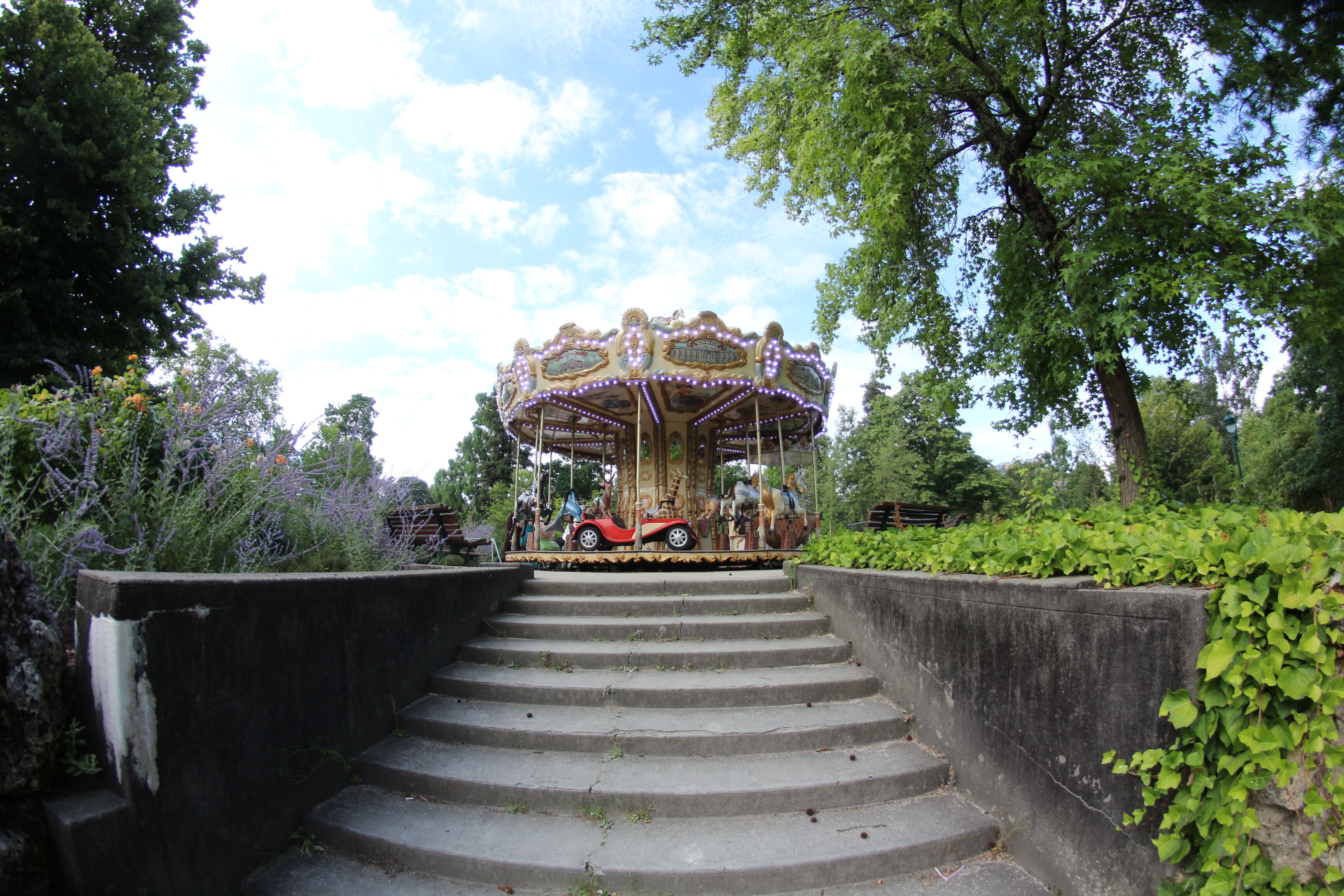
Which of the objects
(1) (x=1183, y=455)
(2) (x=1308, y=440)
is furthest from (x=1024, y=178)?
(1) (x=1183, y=455)

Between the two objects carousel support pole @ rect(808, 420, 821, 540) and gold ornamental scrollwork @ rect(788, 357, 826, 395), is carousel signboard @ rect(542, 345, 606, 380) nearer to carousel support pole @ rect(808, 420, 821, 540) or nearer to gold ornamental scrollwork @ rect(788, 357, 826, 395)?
gold ornamental scrollwork @ rect(788, 357, 826, 395)

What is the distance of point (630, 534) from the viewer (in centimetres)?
1170

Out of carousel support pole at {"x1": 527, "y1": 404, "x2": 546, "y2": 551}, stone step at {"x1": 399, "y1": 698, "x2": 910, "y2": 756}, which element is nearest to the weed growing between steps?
stone step at {"x1": 399, "y1": 698, "x2": 910, "y2": 756}

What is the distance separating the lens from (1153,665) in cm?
225

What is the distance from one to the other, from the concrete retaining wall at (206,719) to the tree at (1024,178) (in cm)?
771

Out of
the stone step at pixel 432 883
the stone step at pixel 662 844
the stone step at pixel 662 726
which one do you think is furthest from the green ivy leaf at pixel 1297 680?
the stone step at pixel 662 726

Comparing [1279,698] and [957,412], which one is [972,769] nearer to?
[1279,698]

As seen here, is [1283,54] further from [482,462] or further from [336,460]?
[482,462]

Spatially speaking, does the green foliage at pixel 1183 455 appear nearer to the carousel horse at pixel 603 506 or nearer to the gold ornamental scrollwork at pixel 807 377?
the gold ornamental scrollwork at pixel 807 377

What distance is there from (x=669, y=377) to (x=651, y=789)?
8783mm

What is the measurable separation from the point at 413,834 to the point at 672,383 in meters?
10.1

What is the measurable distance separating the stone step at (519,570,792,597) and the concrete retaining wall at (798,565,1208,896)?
6.99 ft

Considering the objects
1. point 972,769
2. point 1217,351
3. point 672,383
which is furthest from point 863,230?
point 972,769

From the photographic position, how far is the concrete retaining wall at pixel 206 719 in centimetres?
222
